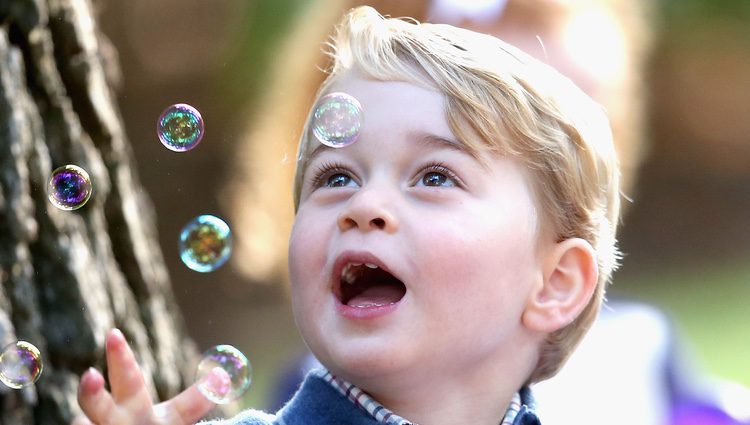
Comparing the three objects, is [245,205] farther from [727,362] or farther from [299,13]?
[727,362]

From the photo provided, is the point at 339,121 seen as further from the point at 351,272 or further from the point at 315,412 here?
the point at 315,412

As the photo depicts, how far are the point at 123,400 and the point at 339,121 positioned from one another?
22.5 inches

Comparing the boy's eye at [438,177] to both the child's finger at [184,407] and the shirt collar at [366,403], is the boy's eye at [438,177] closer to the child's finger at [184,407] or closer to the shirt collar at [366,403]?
the shirt collar at [366,403]

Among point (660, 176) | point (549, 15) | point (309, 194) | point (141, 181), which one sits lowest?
point (309, 194)

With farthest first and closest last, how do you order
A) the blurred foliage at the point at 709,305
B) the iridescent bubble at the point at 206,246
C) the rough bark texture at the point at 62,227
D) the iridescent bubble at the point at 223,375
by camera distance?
1. the blurred foliage at the point at 709,305
2. the iridescent bubble at the point at 206,246
3. the rough bark texture at the point at 62,227
4. the iridescent bubble at the point at 223,375

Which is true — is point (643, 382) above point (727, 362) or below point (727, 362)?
below

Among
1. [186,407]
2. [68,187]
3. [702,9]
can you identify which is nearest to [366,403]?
[186,407]

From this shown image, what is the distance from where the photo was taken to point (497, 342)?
1.87m

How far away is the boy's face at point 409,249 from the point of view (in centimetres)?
171

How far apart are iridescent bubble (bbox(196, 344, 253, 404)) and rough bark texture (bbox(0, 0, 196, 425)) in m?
0.26

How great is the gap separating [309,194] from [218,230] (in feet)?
1.28

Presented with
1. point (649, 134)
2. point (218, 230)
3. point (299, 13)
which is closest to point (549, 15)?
point (299, 13)

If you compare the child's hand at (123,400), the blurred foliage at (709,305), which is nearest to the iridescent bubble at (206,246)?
the child's hand at (123,400)

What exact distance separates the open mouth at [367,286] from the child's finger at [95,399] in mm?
396
